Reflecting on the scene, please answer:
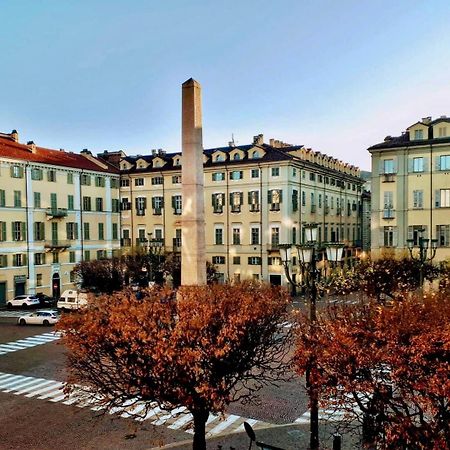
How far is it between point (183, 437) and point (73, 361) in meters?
5.49

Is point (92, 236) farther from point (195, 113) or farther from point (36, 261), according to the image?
point (195, 113)

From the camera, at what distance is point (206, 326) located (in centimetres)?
991

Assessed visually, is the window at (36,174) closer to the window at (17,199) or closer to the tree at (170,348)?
the window at (17,199)

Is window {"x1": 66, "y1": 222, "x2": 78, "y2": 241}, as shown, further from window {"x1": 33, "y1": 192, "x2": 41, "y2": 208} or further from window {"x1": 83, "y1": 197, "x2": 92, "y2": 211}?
window {"x1": 33, "y1": 192, "x2": 41, "y2": 208}

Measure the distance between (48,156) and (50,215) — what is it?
23.0 feet

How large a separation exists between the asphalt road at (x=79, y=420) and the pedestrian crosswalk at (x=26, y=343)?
454 centimetres

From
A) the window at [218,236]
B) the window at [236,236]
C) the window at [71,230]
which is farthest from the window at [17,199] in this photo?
the window at [236,236]

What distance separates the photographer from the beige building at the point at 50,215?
4362 centimetres

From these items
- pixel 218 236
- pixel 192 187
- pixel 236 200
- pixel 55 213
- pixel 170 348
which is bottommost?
pixel 170 348

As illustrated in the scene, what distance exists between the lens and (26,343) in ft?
90.6

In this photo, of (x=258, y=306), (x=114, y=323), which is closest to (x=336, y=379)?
(x=258, y=306)

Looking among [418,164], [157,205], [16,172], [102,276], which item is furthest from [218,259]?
[418,164]

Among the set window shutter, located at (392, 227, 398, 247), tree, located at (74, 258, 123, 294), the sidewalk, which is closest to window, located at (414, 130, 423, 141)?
window shutter, located at (392, 227, 398, 247)

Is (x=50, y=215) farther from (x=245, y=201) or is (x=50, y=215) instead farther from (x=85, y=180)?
(x=245, y=201)
